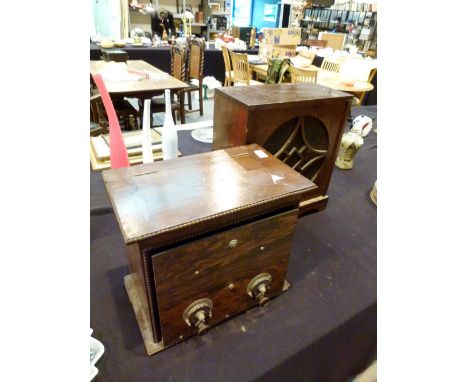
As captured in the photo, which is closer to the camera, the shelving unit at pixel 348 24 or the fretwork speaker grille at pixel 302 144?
Result: the fretwork speaker grille at pixel 302 144

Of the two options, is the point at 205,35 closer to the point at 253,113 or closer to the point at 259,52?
the point at 259,52

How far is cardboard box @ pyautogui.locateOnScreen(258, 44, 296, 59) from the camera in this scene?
377 cm

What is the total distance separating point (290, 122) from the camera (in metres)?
0.74

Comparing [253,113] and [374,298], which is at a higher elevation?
[253,113]

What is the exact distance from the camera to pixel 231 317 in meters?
0.58

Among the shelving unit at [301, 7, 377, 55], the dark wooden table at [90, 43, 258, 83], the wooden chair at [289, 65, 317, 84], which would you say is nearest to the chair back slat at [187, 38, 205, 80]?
the dark wooden table at [90, 43, 258, 83]

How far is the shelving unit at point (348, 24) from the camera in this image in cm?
557

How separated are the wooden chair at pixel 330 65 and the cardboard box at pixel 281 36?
67 cm

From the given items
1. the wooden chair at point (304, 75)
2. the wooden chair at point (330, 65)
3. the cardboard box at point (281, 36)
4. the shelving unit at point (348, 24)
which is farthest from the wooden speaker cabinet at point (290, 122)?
Answer: the shelving unit at point (348, 24)

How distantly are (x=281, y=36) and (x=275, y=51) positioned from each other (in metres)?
0.37

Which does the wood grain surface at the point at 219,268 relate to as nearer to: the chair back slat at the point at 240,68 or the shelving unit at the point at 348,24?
the chair back slat at the point at 240,68
